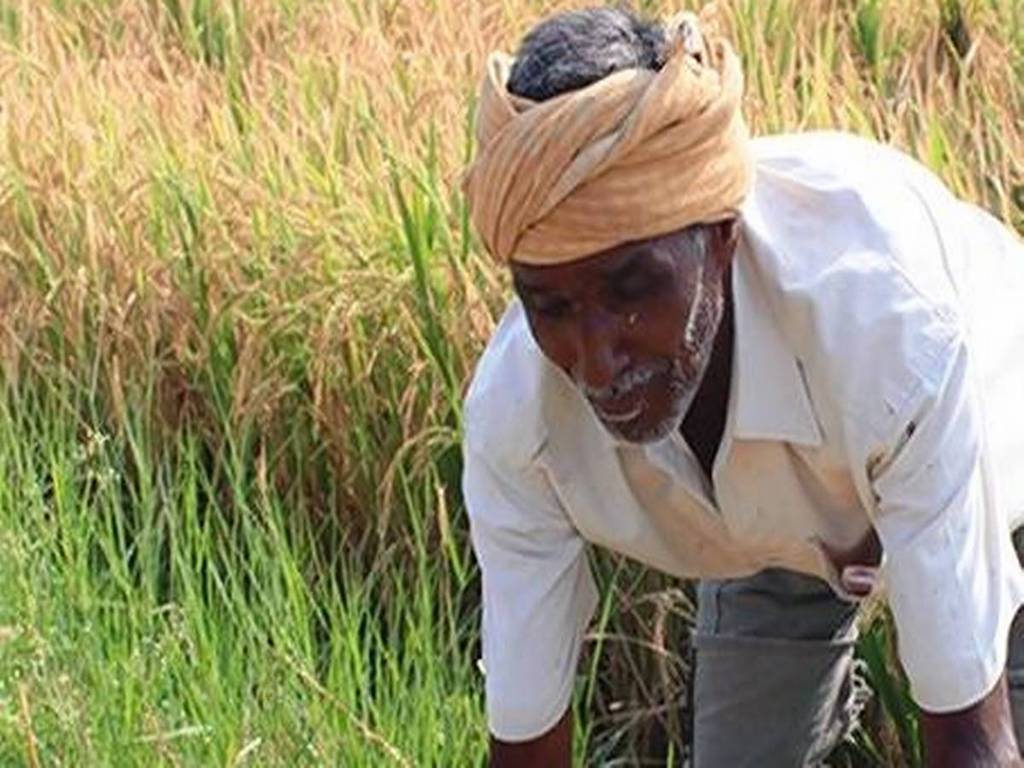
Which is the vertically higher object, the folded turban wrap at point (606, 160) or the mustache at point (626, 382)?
the folded turban wrap at point (606, 160)

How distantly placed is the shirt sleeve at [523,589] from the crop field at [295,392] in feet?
0.98

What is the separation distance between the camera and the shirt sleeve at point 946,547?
2.44 metres

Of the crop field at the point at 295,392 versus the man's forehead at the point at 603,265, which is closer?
the man's forehead at the point at 603,265

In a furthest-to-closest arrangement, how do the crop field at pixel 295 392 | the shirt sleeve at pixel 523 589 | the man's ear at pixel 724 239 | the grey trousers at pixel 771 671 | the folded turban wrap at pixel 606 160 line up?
the crop field at pixel 295 392
the grey trousers at pixel 771 671
the shirt sleeve at pixel 523 589
the man's ear at pixel 724 239
the folded turban wrap at pixel 606 160

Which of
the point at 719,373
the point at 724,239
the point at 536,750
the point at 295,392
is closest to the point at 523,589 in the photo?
the point at 536,750

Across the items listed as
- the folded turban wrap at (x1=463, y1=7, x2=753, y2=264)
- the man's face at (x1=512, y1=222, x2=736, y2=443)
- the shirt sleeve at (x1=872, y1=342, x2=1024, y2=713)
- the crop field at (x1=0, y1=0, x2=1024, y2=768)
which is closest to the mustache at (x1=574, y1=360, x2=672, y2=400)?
the man's face at (x1=512, y1=222, x2=736, y2=443)

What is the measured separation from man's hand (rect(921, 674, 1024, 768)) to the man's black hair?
592 mm

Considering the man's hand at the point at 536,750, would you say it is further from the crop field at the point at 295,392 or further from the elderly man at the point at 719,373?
the crop field at the point at 295,392

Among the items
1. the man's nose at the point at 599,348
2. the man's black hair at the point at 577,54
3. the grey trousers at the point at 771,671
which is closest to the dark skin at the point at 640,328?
the man's nose at the point at 599,348

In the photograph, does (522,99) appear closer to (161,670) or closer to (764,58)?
(161,670)

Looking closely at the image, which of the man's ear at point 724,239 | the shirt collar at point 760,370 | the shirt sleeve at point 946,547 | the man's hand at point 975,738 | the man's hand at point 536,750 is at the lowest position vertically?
the man's hand at point 536,750

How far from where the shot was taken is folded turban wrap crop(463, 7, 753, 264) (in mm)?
2389

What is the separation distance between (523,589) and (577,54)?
52 cm

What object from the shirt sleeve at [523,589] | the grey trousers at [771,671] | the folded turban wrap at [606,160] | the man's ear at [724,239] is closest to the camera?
the folded turban wrap at [606,160]
